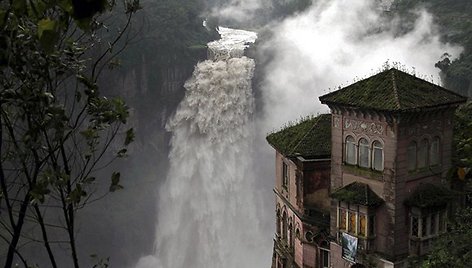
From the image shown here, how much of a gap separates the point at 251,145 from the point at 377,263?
38.8 metres

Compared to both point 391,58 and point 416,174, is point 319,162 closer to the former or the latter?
point 416,174

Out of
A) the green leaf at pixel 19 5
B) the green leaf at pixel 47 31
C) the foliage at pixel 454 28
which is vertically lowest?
the green leaf at pixel 47 31

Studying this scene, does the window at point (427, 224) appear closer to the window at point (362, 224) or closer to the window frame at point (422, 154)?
the window at point (362, 224)

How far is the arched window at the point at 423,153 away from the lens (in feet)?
67.9

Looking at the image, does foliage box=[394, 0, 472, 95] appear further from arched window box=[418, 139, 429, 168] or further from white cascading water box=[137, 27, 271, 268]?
arched window box=[418, 139, 429, 168]

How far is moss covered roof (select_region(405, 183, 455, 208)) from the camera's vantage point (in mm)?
20156

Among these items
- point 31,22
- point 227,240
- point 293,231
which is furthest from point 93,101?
point 227,240

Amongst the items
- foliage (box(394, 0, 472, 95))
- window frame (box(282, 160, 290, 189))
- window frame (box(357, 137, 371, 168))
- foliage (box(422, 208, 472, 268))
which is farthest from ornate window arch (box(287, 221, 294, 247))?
foliage (box(394, 0, 472, 95))

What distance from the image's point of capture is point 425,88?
2120 cm

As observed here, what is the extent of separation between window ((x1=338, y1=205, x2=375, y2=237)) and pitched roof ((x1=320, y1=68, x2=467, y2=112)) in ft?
12.2

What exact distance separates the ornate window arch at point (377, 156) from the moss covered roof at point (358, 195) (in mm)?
835

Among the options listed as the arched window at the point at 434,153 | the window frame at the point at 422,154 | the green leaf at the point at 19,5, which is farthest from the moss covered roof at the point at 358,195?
the green leaf at the point at 19,5

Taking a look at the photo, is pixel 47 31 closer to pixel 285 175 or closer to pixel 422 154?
pixel 422 154

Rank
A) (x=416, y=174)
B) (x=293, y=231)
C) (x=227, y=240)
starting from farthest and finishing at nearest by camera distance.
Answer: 1. (x=227, y=240)
2. (x=293, y=231)
3. (x=416, y=174)
